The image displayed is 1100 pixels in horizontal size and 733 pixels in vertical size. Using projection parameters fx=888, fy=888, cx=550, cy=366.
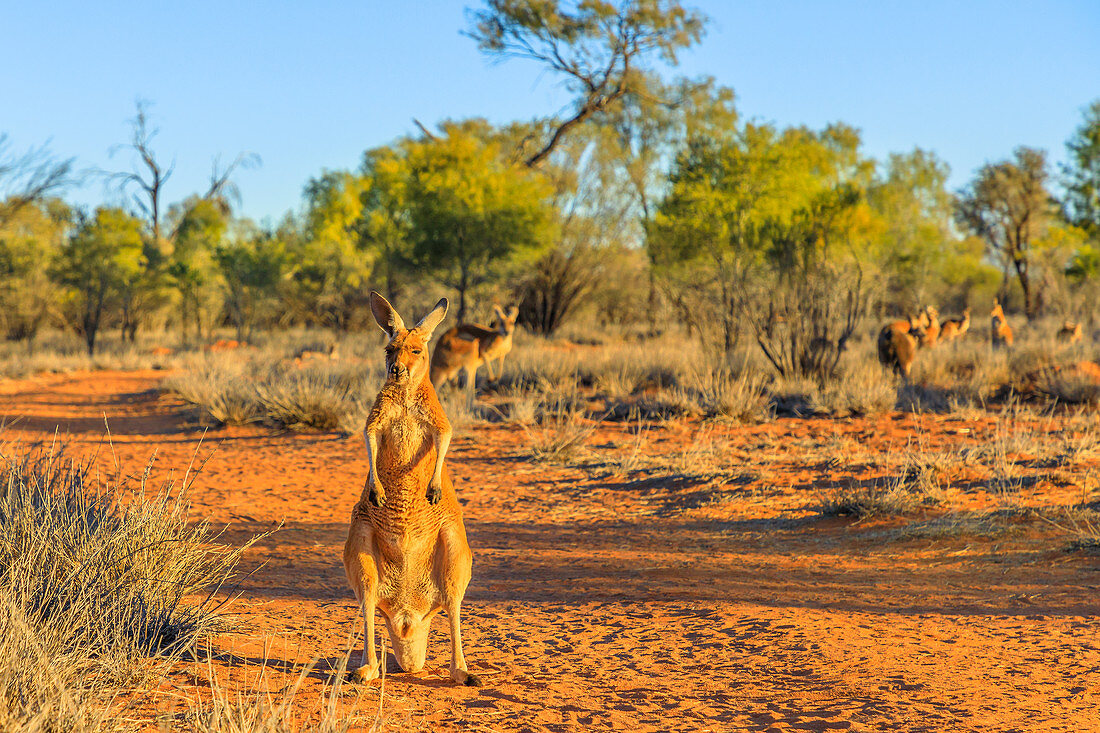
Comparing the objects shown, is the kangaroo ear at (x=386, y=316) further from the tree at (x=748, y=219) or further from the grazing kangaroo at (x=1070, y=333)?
the grazing kangaroo at (x=1070, y=333)

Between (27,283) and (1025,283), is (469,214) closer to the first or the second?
(27,283)

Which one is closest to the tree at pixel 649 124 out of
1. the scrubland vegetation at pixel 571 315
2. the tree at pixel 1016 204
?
the scrubland vegetation at pixel 571 315

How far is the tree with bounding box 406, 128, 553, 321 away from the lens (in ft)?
76.6

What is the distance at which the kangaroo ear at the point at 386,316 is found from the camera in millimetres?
3652

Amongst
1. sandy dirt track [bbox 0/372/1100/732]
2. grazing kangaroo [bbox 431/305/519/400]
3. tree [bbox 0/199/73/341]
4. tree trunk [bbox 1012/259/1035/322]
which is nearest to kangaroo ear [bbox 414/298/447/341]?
sandy dirt track [bbox 0/372/1100/732]

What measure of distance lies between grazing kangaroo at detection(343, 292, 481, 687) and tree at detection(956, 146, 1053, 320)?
3465cm

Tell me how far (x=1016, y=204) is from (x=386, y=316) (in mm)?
36920

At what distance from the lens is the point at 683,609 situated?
5.16 meters

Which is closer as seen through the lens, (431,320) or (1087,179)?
(431,320)

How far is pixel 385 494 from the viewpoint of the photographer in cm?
361

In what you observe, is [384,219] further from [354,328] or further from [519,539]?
[519,539]

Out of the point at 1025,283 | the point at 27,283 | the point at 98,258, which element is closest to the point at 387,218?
the point at 98,258

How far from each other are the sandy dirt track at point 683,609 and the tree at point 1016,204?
2934 centimetres

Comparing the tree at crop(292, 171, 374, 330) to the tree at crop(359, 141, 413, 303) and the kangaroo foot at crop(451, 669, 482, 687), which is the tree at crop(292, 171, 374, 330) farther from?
the kangaroo foot at crop(451, 669, 482, 687)
